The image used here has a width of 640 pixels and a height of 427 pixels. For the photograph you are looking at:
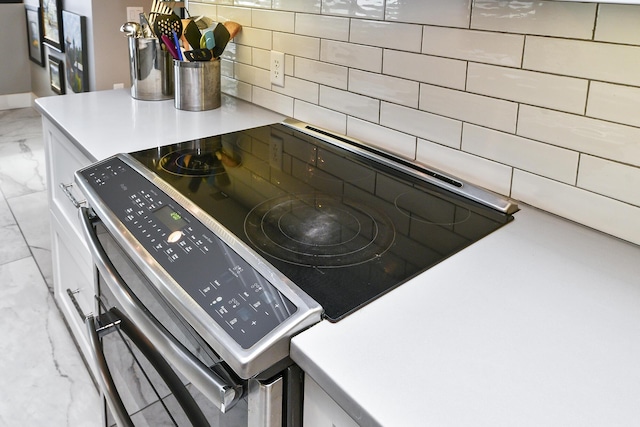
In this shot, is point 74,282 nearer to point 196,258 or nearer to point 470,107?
point 196,258

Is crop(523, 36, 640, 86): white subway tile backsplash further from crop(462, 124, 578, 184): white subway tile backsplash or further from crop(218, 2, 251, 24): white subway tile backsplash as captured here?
crop(218, 2, 251, 24): white subway tile backsplash

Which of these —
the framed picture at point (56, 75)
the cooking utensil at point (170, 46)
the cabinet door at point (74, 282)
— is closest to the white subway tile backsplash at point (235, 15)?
the cooking utensil at point (170, 46)

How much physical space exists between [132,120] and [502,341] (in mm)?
1283

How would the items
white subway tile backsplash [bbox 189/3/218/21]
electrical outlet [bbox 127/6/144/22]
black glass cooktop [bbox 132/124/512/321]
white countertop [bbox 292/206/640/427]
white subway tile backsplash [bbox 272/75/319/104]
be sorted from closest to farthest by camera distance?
white countertop [bbox 292/206/640/427] → black glass cooktop [bbox 132/124/512/321] → white subway tile backsplash [bbox 272/75/319/104] → white subway tile backsplash [bbox 189/3/218/21] → electrical outlet [bbox 127/6/144/22]

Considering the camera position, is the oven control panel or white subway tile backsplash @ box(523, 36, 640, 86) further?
white subway tile backsplash @ box(523, 36, 640, 86)

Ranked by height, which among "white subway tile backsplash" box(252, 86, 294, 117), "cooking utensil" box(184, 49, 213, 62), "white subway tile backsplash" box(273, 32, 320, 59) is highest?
"white subway tile backsplash" box(273, 32, 320, 59)

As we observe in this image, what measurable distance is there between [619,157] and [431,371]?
0.57 meters

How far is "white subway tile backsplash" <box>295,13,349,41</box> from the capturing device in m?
1.43

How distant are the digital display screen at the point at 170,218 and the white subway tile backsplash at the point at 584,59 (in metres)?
0.72

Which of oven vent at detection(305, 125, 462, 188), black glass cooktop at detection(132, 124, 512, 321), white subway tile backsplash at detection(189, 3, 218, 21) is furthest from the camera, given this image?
white subway tile backsplash at detection(189, 3, 218, 21)

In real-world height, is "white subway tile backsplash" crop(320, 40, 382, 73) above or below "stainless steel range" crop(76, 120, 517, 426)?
above

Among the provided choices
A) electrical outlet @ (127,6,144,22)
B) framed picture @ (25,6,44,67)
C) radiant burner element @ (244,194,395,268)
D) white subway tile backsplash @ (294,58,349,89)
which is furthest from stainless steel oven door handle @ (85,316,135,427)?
framed picture @ (25,6,44,67)

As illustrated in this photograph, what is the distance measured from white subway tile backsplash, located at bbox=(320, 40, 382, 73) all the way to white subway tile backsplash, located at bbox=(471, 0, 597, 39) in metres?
0.29

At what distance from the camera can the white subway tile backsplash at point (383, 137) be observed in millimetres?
1345
